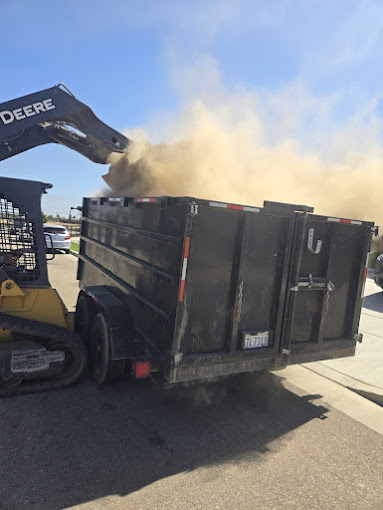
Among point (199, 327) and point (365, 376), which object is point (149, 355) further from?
point (365, 376)

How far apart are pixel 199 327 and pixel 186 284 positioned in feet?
1.59

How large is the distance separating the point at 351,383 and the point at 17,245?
16.1ft

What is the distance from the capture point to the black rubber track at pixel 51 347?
4426 millimetres

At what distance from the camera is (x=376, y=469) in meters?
3.56

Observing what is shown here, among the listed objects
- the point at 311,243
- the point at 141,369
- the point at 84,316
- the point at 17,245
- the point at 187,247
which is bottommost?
the point at 84,316

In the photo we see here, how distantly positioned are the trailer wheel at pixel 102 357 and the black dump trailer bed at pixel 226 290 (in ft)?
0.05

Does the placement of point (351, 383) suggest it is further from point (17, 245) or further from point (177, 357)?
point (17, 245)

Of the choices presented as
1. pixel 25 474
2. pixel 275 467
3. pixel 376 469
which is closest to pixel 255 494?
pixel 275 467

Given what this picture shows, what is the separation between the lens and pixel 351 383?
5.45 m

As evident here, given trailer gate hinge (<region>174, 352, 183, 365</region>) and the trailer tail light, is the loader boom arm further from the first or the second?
trailer gate hinge (<region>174, 352, 183, 365</region>)

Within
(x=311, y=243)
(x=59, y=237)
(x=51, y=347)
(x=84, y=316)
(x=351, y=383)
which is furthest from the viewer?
(x=59, y=237)

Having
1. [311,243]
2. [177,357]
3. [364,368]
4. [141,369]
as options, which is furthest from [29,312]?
[364,368]

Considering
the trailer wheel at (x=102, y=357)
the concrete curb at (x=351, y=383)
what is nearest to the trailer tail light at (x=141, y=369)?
the trailer wheel at (x=102, y=357)

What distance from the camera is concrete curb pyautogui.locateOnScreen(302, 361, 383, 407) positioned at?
5074mm
